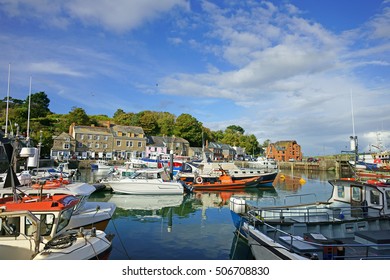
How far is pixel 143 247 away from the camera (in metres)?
10.0

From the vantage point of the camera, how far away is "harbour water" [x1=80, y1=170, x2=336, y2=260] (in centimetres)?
945

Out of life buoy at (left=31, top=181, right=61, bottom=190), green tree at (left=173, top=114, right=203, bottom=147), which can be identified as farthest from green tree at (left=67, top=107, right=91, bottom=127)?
life buoy at (left=31, top=181, right=61, bottom=190)

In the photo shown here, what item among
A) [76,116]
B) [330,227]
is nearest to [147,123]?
[76,116]

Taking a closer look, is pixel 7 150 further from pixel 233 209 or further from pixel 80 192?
pixel 233 209

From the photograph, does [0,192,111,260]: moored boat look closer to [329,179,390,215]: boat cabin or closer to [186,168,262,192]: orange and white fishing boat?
[329,179,390,215]: boat cabin

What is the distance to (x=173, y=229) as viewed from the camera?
499 inches

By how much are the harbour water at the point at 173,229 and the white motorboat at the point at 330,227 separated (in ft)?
4.12

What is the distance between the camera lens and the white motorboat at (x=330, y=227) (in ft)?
22.0

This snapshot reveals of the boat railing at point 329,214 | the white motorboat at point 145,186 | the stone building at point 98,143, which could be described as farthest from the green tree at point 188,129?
the boat railing at point 329,214

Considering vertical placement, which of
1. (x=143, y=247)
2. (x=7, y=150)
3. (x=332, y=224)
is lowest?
(x=143, y=247)

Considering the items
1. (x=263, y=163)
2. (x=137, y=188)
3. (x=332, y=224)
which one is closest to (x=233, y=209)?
(x=332, y=224)

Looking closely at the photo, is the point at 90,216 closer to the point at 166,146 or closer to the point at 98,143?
the point at 98,143

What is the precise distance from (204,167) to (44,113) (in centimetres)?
5356

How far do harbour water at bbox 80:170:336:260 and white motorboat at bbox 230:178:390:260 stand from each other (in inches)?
49.4
